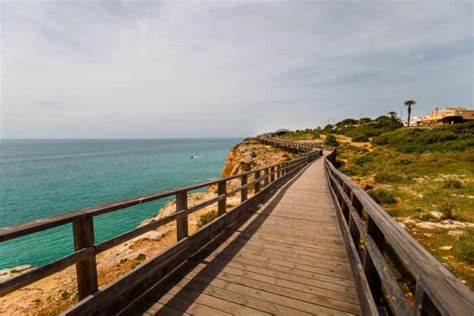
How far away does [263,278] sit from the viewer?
371 centimetres

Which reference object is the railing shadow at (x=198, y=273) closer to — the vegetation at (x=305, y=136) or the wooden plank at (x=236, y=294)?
the wooden plank at (x=236, y=294)

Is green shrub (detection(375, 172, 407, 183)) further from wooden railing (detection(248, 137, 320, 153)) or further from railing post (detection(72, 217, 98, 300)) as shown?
railing post (detection(72, 217, 98, 300))

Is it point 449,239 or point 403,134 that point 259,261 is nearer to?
point 449,239

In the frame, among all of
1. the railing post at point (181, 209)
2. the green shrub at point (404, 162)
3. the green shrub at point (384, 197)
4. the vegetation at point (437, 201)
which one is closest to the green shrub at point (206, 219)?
the railing post at point (181, 209)

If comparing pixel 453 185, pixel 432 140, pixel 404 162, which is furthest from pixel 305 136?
pixel 453 185

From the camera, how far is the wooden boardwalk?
9.96 ft

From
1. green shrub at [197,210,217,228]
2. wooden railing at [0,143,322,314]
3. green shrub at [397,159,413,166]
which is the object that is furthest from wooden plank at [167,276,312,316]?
green shrub at [397,159,413,166]

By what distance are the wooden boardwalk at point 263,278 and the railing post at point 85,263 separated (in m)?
0.60

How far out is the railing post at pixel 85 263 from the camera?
249 centimetres

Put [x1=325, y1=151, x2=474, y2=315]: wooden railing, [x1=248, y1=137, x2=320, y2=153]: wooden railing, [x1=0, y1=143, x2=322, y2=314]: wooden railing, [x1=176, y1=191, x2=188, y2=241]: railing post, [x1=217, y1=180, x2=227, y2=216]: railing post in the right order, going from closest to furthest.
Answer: [x1=325, y1=151, x2=474, y2=315]: wooden railing, [x1=0, y1=143, x2=322, y2=314]: wooden railing, [x1=176, y1=191, x2=188, y2=241]: railing post, [x1=217, y1=180, x2=227, y2=216]: railing post, [x1=248, y1=137, x2=320, y2=153]: wooden railing

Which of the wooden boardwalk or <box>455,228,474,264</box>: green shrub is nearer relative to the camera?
the wooden boardwalk

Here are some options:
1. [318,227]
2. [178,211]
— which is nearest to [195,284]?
[178,211]

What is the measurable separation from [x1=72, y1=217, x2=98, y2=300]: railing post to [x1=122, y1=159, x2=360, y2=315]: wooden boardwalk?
598 mm

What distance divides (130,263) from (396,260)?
7108 millimetres
